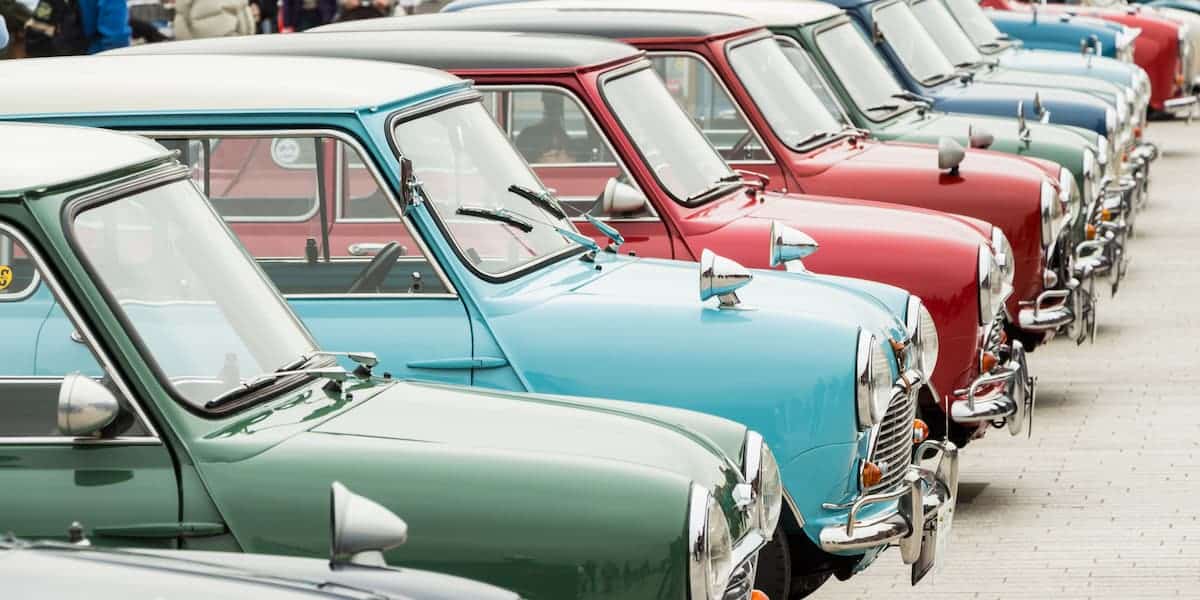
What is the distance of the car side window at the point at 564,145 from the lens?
7.89 meters

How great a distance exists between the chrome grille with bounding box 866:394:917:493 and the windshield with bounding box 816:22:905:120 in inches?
189

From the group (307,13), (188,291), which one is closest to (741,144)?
(188,291)

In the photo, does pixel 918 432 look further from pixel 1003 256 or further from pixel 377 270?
pixel 377 270

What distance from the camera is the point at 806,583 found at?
642 cm

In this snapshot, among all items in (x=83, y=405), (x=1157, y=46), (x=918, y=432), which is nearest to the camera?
(x=83, y=405)

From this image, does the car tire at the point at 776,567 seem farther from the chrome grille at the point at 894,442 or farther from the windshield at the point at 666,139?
the windshield at the point at 666,139

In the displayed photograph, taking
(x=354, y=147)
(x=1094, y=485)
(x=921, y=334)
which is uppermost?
(x=354, y=147)

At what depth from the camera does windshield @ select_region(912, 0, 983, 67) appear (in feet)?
49.0

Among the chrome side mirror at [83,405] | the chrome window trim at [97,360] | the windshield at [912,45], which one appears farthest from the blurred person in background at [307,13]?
the chrome side mirror at [83,405]

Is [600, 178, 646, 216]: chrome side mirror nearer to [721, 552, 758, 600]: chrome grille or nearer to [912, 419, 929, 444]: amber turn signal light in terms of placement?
[912, 419, 929, 444]: amber turn signal light

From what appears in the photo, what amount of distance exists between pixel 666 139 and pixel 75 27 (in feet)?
27.3

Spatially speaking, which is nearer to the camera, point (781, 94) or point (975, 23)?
point (781, 94)

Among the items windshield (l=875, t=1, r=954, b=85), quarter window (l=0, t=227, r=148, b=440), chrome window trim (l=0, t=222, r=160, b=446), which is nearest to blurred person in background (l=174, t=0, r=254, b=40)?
windshield (l=875, t=1, r=954, b=85)

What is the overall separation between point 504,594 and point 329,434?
1.05 metres
